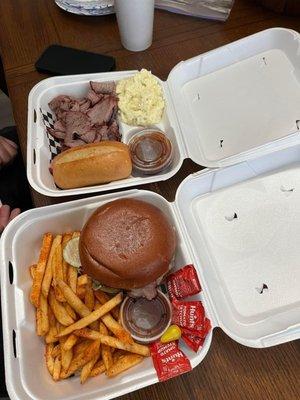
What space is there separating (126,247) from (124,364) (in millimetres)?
276

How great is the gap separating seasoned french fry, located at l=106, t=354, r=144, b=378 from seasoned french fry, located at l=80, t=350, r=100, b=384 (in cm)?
4

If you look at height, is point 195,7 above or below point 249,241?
above

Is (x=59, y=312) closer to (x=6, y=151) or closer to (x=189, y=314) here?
(x=189, y=314)

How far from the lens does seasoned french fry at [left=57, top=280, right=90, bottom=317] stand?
945 millimetres

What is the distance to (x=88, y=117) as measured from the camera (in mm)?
1327

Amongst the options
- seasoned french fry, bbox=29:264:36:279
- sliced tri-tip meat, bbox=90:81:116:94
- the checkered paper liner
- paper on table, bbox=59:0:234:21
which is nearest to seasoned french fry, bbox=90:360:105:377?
seasoned french fry, bbox=29:264:36:279

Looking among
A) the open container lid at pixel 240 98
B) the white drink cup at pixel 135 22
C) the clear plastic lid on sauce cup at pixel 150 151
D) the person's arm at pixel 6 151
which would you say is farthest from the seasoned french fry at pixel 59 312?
the white drink cup at pixel 135 22

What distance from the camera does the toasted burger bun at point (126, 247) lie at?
3.00 feet

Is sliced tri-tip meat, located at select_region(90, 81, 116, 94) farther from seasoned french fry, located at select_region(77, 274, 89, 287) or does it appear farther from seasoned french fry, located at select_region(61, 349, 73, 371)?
seasoned french fry, located at select_region(61, 349, 73, 371)

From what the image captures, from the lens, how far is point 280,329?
0.95 meters

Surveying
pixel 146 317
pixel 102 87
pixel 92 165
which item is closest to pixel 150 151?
pixel 92 165

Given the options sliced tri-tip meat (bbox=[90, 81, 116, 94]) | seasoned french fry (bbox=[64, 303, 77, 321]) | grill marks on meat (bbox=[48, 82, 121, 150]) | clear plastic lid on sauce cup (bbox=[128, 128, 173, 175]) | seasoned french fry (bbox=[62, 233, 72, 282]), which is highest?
sliced tri-tip meat (bbox=[90, 81, 116, 94])

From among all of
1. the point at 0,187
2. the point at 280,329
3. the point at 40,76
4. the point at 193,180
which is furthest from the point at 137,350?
the point at 40,76

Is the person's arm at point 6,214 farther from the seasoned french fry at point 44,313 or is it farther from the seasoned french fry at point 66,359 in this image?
the seasoned french fry at point 66,359
